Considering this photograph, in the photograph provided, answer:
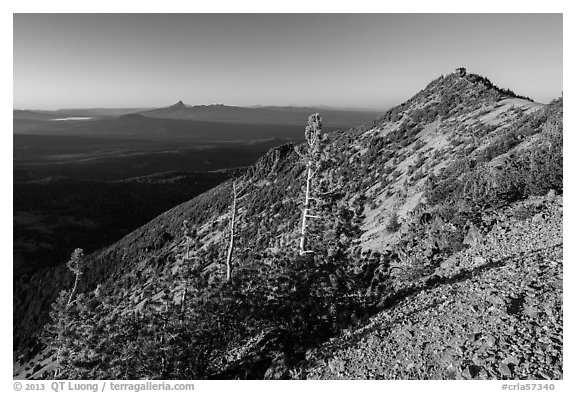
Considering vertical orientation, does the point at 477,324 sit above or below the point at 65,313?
A: above

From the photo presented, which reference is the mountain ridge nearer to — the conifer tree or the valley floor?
the valley floor

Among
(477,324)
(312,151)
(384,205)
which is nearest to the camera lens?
(477,324)

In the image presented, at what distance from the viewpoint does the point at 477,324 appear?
710 cm

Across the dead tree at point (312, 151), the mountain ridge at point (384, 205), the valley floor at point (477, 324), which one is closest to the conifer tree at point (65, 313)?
the mountain ridge at point (384, 205)

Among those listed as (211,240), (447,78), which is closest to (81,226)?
(211,240)

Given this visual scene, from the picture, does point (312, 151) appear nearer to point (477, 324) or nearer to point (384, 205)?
point (477, 324)

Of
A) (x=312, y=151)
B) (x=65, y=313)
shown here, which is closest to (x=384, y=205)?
(x=312, y=151)

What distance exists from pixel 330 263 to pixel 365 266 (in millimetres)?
1847

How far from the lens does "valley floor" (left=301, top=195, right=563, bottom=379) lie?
6312mm

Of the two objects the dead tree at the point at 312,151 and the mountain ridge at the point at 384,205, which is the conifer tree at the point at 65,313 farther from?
the dead tree at the point at 312,151

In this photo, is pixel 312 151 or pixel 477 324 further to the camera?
pixel 312 151

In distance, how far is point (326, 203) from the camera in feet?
40.0

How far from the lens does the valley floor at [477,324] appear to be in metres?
6.31
